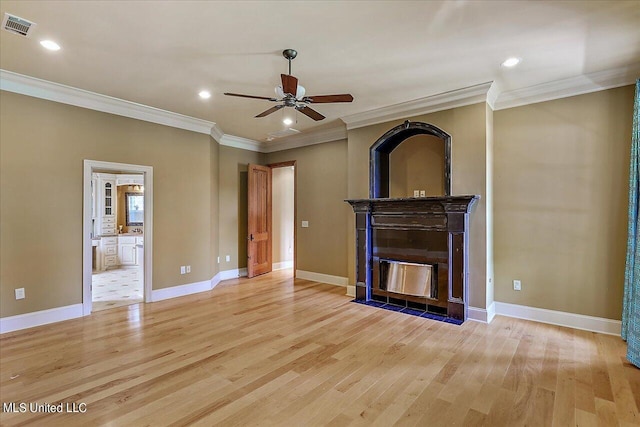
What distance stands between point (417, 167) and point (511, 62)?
1832 mm

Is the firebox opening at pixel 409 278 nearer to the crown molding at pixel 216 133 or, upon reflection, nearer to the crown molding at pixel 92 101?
the crown molding at pixel 216 133

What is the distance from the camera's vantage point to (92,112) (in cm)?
423

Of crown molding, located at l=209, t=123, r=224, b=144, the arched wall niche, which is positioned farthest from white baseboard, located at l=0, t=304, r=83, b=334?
the arched wall niche

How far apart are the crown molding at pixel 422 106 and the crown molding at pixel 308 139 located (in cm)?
60

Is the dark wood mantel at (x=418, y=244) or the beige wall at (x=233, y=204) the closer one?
the dark wood mantel at (x=418, y=244)

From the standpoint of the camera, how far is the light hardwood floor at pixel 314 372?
213cm

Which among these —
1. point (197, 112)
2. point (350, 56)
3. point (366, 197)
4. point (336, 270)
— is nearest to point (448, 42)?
point (350, 56)

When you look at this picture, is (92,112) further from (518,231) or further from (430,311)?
(518,231)

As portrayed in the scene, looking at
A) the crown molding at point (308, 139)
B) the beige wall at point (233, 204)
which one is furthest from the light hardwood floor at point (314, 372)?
the crown molding at point (308, 139)

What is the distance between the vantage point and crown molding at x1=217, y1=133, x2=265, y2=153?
20.7ft

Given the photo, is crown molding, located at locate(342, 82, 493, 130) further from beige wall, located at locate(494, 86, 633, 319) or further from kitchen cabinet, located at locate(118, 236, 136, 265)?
kitchen cabinet, located at locate(118, 236, 136, 265)

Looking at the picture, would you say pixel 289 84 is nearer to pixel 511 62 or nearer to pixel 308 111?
pixel 308 111

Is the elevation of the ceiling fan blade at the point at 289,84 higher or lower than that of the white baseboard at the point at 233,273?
higher

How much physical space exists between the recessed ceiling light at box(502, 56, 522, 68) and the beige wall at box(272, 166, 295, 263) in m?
5.00
